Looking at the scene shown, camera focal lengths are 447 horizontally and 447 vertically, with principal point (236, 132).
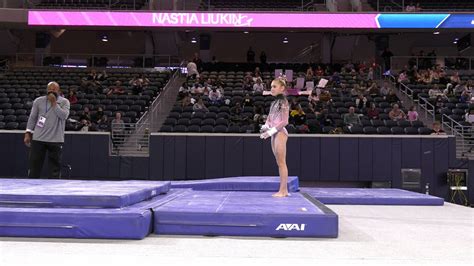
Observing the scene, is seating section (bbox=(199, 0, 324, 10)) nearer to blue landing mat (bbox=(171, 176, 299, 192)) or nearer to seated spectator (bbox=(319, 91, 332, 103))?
seated spectator (bbox=(319, 91, 332, 103))

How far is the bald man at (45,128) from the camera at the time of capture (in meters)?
6.82

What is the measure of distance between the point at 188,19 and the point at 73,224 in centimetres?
1610

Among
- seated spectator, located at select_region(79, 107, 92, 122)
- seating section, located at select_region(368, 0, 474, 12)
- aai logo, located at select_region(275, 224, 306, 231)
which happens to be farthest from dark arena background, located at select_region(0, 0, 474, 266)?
seated spectator, located at select_region(79, 107, 92, 122)

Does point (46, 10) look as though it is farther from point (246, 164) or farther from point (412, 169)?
point (412, 169)

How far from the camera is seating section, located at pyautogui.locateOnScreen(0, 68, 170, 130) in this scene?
13.4 meters

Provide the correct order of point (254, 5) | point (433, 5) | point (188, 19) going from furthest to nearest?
point (254, 5) < point (433, 5) < point (188, 19)

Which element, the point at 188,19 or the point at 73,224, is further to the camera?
the point at 188,19

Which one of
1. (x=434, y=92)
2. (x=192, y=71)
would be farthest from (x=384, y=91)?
(x=192, y=71)

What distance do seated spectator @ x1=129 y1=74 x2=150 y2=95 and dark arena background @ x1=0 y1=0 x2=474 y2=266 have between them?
0.07 metres

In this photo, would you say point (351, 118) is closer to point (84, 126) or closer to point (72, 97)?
point (84, 126)

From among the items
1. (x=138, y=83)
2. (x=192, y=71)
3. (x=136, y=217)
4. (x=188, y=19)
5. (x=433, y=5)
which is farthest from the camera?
(x=433, y=5)

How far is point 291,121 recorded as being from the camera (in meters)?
12.4

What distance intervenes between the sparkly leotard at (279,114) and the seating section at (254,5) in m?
16.5

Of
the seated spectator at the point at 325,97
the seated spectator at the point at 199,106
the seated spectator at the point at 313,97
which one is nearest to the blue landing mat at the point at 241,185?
the seated spectator at the point at 199,106
